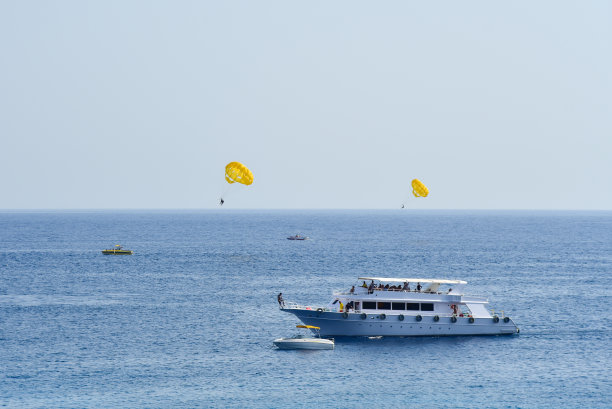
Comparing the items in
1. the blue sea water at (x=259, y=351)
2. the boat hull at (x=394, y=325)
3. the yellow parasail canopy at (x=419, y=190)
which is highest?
the yellow parasail canopy at (x=419, y=190)

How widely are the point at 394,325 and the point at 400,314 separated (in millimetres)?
1259

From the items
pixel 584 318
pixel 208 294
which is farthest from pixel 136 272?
pixel 584 318

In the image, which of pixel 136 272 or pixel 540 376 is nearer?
pixel 540 376

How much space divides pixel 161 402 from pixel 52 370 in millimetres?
13592

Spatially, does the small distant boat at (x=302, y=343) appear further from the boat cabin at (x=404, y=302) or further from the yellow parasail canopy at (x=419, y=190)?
the yellow parasail canopy at (x=419, y=190)

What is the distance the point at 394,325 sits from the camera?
86.8 meters

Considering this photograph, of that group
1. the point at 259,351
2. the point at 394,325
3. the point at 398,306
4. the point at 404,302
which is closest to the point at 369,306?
the point at 398,306

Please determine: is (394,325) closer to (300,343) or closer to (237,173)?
(300,343)

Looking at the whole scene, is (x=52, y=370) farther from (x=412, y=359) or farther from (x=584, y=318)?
(x=584, y=318)

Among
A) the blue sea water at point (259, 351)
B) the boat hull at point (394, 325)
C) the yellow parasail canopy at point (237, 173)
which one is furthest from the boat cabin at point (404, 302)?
the yellow parasail canopy at point (237, 173)

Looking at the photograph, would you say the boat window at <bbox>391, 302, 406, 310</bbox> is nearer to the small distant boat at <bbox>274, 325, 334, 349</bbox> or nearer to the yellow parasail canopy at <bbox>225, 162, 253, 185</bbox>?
the small distant boat at <bbox>274, 325, 334, 349</bbox>

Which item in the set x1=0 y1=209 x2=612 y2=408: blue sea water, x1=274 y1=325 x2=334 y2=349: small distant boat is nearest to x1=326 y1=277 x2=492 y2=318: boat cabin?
x1=0 y1=209 x2=612 y2=408: blue sea water

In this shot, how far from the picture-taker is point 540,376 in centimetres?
7206

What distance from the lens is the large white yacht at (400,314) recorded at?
86.3 m
